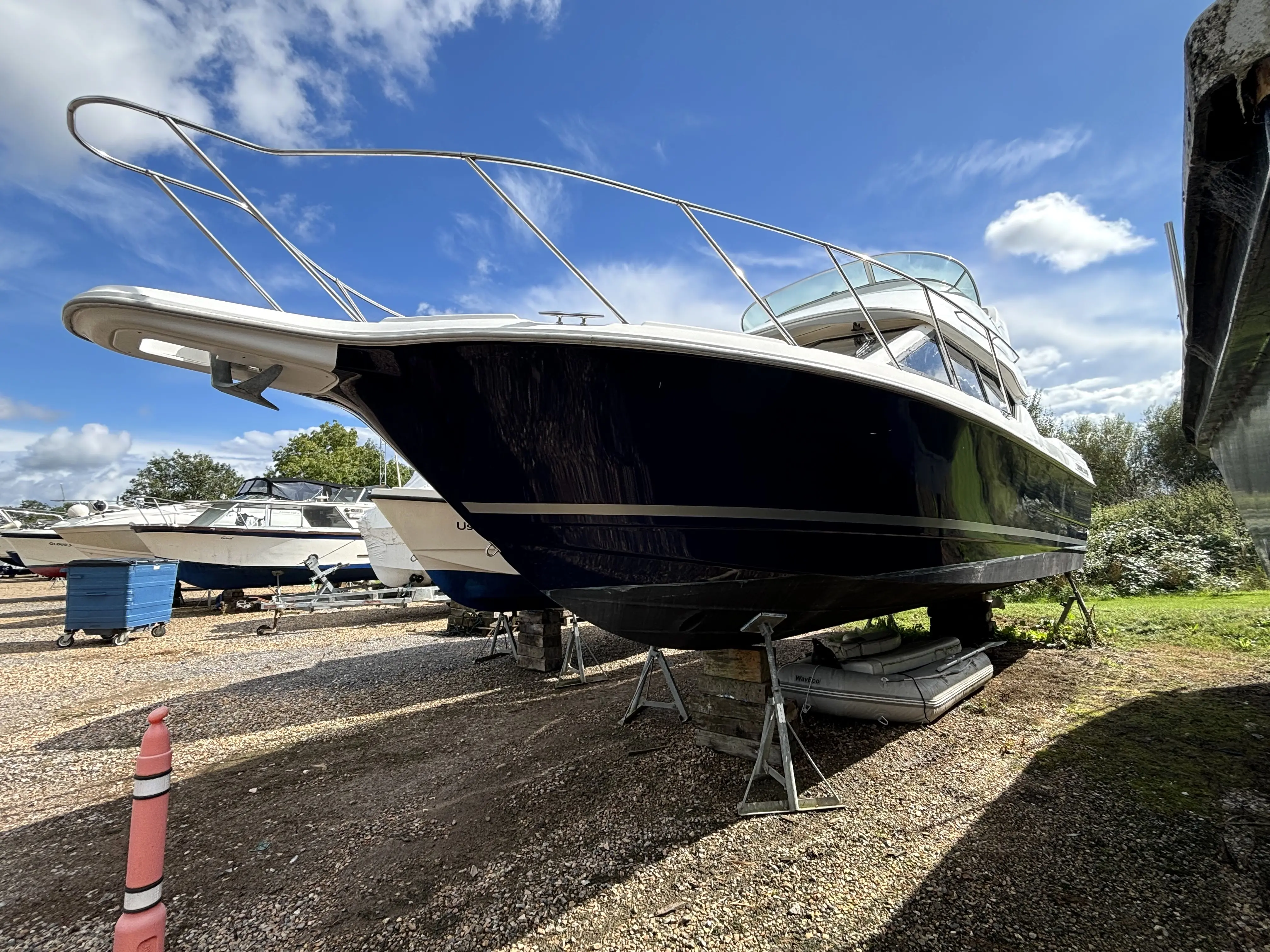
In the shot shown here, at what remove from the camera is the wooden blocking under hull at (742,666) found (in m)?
3.89

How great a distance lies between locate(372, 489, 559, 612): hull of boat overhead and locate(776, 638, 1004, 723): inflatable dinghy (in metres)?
3.27

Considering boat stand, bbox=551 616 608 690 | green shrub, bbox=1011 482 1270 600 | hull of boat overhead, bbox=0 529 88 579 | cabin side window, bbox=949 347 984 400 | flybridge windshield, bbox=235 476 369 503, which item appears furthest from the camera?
hull of boat overhead, bbox=0 529 88 579

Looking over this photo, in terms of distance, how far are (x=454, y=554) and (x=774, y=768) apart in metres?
4.69

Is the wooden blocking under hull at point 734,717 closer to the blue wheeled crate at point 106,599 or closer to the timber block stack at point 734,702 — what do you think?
the timber block stack at point 734,702

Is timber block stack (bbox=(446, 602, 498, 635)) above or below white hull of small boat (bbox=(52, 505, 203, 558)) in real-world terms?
below

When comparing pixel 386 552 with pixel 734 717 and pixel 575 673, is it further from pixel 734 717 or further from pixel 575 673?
pixel 734 717

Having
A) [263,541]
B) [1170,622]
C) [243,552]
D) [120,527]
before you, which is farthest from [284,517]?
[1170,622]

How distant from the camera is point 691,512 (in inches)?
115

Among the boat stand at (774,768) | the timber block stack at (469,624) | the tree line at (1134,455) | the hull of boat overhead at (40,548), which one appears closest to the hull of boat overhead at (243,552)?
the timber block stack at (469,624)

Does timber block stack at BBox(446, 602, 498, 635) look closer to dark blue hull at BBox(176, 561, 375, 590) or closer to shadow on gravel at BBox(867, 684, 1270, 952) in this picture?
dark blue hull at BBox(176, 561, 375, 590)

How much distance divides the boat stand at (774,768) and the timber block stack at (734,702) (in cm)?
20

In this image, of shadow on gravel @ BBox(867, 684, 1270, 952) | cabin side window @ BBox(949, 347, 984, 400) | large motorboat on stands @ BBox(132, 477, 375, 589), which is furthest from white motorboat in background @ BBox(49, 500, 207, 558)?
shadow on gravel @ BBox(867, 684, 1270, 952)

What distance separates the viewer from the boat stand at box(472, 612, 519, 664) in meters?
7.48

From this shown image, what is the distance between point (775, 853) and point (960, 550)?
2.34 m
